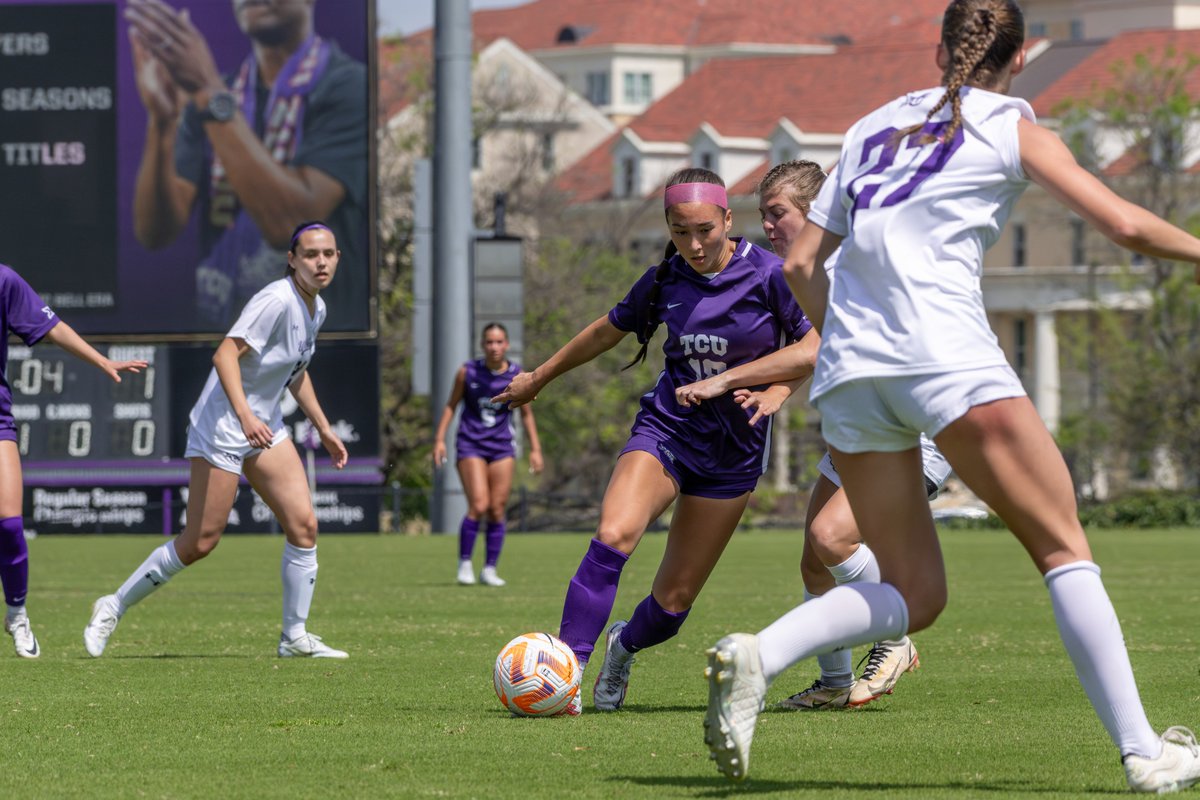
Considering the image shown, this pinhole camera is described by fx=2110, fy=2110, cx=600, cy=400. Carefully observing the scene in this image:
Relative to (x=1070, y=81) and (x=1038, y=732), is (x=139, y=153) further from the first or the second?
(x=1070, y=81)

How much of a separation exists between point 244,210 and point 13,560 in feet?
63.1

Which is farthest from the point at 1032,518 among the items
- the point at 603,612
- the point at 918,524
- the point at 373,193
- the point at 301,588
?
the point at 373,193

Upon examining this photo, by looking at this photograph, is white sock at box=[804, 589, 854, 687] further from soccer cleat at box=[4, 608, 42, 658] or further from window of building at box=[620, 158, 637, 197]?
window of building at box=[620, 158, 637, 197]

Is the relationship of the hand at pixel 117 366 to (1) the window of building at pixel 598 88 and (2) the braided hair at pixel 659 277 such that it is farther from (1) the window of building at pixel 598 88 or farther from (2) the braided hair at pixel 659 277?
(1) the window of building at pixel 598 88

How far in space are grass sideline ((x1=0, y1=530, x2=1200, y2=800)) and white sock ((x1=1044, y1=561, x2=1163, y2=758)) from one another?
29 cm

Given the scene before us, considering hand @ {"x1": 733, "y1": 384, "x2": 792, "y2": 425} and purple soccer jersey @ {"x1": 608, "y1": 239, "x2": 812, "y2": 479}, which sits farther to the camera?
purple soccer jersey @ {"x1": 608, "y1": 239, "x2": 812, "y2": 479}

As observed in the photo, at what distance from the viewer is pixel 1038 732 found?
7055 mm

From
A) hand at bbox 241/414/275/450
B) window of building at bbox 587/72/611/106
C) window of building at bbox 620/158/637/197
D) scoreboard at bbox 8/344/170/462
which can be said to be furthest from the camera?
window of building at bbox 587/72/611/106

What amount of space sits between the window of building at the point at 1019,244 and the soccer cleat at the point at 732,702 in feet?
218

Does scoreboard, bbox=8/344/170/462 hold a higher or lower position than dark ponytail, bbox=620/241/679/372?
lower

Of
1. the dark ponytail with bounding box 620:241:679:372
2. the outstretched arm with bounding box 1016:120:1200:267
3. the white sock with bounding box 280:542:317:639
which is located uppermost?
the outstretched arm with bounding box 1016:120:1200:267

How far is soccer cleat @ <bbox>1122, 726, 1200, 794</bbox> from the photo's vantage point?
213 inches

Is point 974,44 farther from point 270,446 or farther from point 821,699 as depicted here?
point 270,446

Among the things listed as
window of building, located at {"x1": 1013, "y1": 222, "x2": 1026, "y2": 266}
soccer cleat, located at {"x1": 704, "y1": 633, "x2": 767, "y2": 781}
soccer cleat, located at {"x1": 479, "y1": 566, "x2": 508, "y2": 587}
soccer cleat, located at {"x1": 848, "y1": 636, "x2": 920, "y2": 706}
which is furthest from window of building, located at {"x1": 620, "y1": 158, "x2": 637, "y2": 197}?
soccer cleat, located at {"x1": 704, "y1": 633, "x2": 767, "y2": 781}
